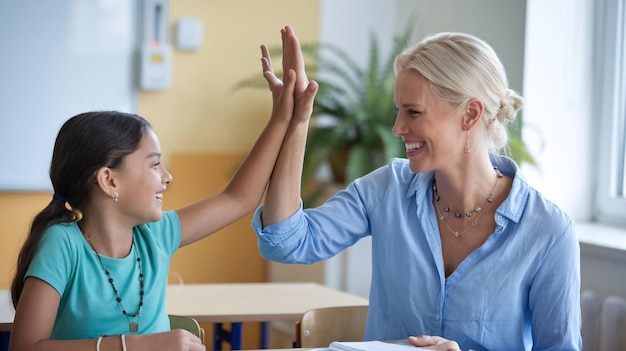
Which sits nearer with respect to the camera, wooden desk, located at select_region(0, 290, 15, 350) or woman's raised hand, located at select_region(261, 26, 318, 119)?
woman's raised hand, located at select_region(261, 26, 318, 119)

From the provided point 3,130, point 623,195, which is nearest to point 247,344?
point 3,130

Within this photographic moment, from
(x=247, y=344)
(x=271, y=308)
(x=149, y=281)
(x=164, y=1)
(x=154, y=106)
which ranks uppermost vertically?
(x=164, y=1)

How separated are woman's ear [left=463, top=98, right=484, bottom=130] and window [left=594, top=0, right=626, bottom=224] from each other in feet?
5.23

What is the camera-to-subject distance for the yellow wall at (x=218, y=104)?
13.5 feet

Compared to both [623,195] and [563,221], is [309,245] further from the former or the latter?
[623,195]

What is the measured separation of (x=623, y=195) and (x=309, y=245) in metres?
1.84

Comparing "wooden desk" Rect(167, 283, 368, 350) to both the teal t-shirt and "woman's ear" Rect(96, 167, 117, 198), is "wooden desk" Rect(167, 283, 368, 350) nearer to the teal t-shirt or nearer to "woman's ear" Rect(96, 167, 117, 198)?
the teal t-shirt

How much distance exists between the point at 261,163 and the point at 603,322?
1449 mm

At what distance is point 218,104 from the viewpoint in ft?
13.8

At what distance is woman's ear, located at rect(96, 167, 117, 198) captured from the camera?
73.4 inches

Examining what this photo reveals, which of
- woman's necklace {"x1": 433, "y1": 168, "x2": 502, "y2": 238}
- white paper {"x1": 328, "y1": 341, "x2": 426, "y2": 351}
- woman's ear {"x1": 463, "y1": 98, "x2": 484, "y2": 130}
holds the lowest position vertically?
white paper {"x1": 328, "y1": 341, "x2": 426, "y2": 351}

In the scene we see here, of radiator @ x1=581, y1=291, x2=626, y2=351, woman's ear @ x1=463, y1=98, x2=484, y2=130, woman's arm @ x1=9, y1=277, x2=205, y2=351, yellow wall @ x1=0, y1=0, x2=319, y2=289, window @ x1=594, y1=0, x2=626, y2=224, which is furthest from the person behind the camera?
yellow wall @ x1=0, y1=0, x2=319, y2=289

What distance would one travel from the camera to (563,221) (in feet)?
6.57

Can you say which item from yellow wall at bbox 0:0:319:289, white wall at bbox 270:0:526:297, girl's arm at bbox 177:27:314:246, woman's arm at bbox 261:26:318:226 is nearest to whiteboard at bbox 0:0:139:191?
yellow wall at bbox 0:0:319:289
